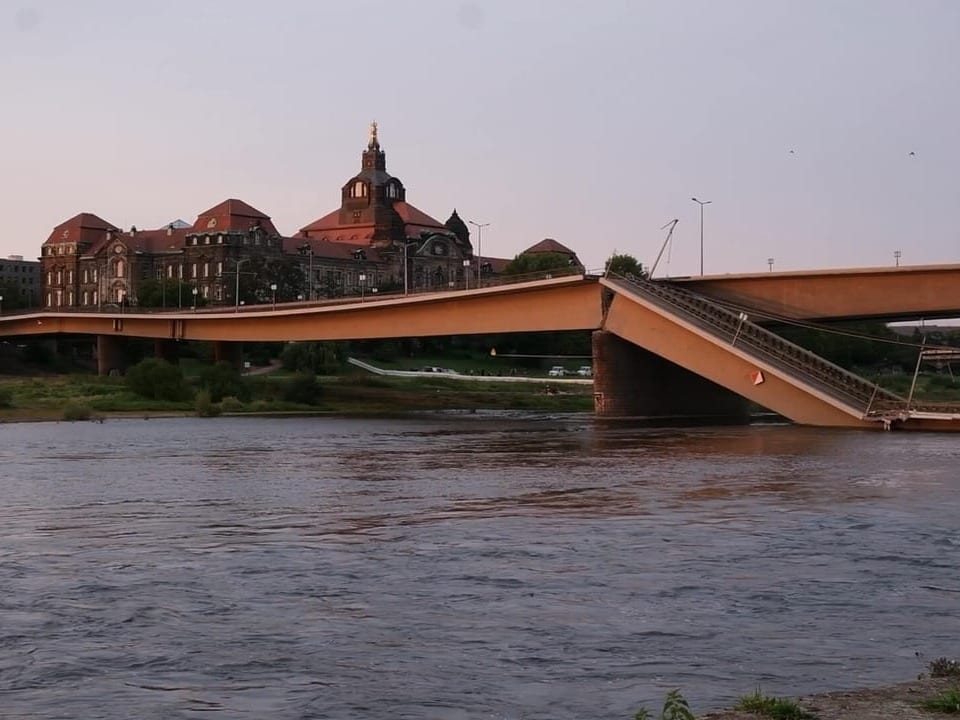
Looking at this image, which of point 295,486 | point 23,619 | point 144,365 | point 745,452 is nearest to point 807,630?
point 23,619

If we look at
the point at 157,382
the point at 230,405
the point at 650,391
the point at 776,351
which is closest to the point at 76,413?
the point at 230,405

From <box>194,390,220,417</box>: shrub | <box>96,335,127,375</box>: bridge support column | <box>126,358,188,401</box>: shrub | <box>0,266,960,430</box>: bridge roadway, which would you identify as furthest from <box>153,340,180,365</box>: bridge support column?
<box>194,390,220,417</box>: shrub

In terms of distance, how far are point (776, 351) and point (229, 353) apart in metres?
55.9

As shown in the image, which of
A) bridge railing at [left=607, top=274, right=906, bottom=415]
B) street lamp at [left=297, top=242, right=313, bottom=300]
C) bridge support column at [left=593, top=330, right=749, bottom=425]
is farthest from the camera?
street lamp at [left=297, top=242, right=313, bottom=300]

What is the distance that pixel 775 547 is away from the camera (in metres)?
23.0

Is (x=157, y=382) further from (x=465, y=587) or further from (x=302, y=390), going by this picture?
(x=465, y=587)

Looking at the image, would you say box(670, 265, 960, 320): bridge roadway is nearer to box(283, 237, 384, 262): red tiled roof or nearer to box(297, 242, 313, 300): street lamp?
box(297, 242, 313, 300): street lamp

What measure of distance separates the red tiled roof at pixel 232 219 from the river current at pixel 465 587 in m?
141

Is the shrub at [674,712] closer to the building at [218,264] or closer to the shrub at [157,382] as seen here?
the shrub at [157,382]

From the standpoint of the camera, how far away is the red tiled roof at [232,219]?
177500mm

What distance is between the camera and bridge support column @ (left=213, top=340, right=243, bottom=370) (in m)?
104

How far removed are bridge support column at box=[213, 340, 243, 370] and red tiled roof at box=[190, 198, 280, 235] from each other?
239 ft

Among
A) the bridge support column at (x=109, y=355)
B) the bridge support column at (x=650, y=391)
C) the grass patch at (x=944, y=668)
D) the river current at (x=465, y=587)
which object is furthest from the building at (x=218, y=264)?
the grass patch at (x=944, y=668)

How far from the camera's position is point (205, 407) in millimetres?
79188
